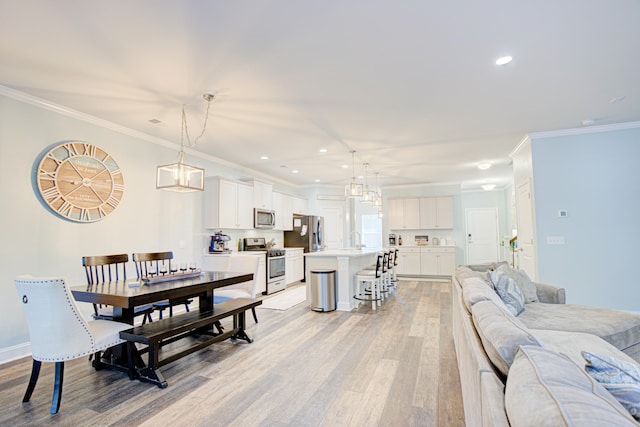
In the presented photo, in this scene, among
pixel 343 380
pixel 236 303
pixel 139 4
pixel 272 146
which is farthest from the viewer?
pixel 272 146

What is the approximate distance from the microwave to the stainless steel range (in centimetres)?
31

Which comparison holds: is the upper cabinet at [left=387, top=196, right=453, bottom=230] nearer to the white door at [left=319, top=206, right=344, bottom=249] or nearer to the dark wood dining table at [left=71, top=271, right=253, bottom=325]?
the white door at [left=319, top=206, right=344, bottom=249]

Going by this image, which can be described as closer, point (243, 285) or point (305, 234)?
point (243, 285)

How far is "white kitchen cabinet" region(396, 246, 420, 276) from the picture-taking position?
8281 mm

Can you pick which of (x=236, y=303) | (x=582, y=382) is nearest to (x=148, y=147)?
(x=236, y=303)

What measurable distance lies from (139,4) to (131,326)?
246 cm

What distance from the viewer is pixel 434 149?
532cm

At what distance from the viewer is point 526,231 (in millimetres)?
5035

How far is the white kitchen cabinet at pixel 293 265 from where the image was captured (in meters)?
7.12

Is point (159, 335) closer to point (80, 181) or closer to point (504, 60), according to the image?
point (80, 181)

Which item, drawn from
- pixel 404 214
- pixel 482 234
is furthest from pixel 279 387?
pixel 482 234

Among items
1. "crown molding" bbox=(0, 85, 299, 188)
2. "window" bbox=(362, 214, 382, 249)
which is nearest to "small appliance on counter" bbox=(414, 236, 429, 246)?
"window" bbox=(362, 214, 382, 249)

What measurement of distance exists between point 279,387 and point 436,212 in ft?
23.2

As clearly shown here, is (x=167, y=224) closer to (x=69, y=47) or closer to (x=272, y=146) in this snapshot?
(x=272, y=146)
